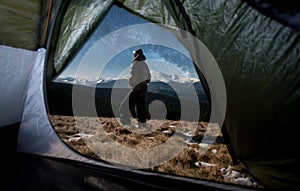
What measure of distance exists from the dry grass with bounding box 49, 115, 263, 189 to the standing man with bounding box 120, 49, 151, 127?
0.27ft

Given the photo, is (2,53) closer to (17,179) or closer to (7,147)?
(7,147)

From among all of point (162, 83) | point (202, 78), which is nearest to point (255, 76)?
point (202, 78)

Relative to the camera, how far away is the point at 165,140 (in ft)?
Answer: 4.95

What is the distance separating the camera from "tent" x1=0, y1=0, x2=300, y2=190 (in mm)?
802

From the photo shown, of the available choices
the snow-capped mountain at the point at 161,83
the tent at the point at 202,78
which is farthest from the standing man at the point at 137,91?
the tent at the point at 202,78

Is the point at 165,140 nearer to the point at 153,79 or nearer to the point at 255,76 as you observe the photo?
the point at 153,79

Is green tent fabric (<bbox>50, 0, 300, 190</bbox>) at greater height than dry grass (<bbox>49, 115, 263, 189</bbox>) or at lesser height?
greater

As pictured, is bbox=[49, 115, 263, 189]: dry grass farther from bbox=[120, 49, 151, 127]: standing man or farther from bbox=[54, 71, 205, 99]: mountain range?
bbox=[54, 71, 205, 99]: mountain range

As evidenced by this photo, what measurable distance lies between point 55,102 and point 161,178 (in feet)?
Answer: 2.45

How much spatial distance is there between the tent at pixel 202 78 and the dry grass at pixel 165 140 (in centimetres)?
11

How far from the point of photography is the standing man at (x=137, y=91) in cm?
123

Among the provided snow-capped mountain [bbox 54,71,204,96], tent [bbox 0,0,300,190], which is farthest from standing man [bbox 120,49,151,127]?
tent [bbox 0,0,300,190]

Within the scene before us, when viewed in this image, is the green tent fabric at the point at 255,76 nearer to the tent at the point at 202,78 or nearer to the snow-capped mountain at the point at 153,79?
the tent at the point at 202,78

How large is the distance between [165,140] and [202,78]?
0.62 metres
